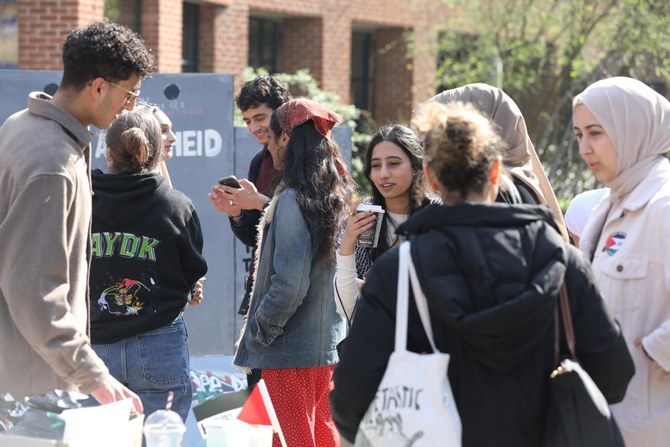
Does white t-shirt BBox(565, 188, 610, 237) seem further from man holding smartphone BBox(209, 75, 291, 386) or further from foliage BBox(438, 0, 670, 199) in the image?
foliage BBox(438, 0, 670, 199)

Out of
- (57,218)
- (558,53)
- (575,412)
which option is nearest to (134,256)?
(57,218)

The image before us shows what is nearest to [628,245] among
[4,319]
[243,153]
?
[4,319]

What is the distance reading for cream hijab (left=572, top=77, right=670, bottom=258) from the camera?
11.3 feet

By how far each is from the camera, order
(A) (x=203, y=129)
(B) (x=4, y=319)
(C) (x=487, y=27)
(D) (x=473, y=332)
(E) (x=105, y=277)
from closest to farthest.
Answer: (D) (x=473, y=332)
(B) (x=4, y=319)
(E) (x=105, y=277)
(A) (x=203, y=129)
(C) (x=487, y=27)

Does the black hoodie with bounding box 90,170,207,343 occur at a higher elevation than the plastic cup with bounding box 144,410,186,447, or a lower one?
higher

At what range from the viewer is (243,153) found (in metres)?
7.19

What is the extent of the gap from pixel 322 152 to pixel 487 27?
14.1 m

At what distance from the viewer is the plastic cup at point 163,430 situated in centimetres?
318

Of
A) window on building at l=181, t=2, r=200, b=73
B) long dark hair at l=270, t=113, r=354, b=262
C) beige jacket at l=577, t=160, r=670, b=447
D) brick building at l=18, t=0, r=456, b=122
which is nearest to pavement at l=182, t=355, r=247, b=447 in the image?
long dark hair at l=270, t=113, r=354, b=262

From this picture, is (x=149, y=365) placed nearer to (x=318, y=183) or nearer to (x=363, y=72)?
(x=318, y=183)

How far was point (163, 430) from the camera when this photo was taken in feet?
10.4

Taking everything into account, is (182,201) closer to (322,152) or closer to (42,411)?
(322,152)

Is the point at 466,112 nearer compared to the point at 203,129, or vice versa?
the point at 466,112

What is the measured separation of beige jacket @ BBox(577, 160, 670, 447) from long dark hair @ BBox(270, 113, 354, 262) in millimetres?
1448
